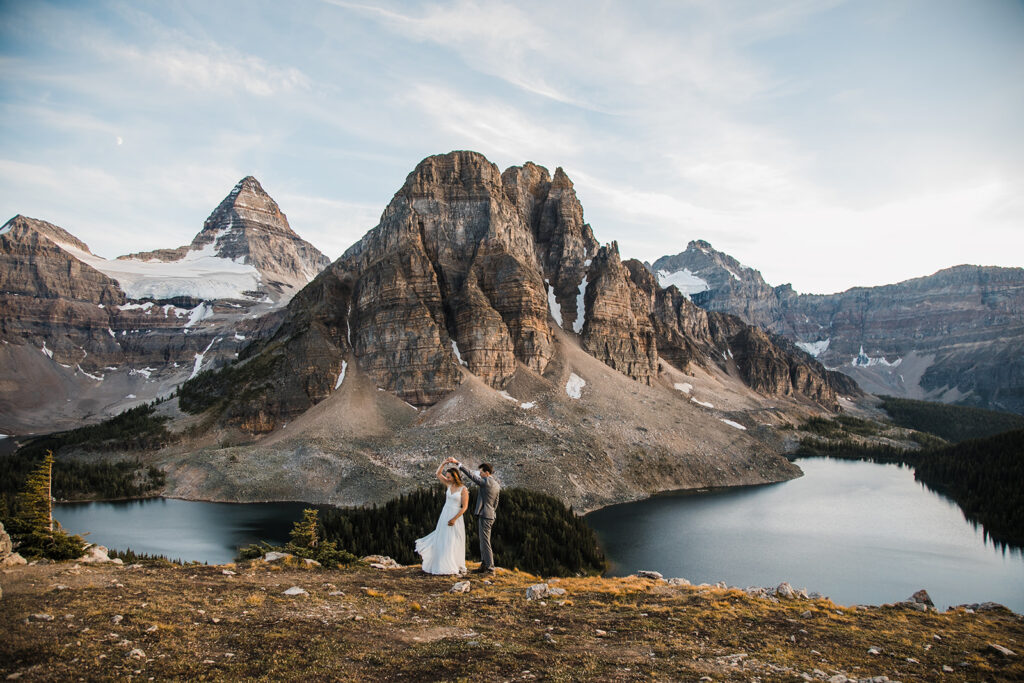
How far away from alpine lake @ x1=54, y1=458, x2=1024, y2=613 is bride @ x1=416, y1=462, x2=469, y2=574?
26.4 meters

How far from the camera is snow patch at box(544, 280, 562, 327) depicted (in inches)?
4467

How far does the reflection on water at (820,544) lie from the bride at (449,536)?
2636 cm

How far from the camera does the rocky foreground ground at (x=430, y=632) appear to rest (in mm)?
10641

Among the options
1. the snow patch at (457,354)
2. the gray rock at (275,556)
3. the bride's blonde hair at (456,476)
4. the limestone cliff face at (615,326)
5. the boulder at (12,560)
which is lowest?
the gray rock at (275,556)

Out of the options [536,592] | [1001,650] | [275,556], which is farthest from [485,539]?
[1001,650]

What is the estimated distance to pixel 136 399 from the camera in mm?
182500

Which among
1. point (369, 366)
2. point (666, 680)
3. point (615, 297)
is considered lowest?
point (666, 680)

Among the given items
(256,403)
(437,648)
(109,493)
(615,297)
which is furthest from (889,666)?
(615,297)

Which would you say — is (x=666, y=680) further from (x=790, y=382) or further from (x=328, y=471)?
(x=790, y=382)

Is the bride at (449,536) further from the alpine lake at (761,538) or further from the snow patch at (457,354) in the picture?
the snow patch at (457,354)

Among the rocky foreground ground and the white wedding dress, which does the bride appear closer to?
the white wedding dress

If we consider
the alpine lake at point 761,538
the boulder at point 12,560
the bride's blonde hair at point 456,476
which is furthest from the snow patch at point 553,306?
the boulder at point 12,560

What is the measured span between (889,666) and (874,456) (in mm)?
122156

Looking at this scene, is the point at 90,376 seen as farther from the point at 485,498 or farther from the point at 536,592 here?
the point at 536,592
